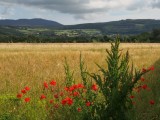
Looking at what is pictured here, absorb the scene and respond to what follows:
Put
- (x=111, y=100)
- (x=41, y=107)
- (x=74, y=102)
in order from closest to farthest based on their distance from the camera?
(x=111, y=100)
(x=74, y=102)
(x=41, y=107)

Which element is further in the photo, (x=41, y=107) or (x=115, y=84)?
(x=41, y=107)

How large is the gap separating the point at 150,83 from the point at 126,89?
6025 millimetres

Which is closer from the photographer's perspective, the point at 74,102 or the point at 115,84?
the point at 115,84

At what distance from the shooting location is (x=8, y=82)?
40.2 ft

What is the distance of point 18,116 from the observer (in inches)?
308

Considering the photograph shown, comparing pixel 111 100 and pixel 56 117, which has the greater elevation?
pixel 111 100

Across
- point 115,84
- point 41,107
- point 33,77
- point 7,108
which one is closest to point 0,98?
point 7,108

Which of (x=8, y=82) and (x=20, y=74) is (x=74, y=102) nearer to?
(x=8, y=82)

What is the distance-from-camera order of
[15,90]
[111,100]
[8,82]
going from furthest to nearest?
[8,82] < [15,90] < [111,100]

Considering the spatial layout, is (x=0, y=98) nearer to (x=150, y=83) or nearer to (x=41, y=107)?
(x=41, y=107)

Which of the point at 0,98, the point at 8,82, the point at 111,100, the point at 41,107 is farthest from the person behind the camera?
the point at 8,82

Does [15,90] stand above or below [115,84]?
below

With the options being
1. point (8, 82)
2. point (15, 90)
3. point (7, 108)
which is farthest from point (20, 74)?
point (7, 108)

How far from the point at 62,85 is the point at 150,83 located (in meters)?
2.94
